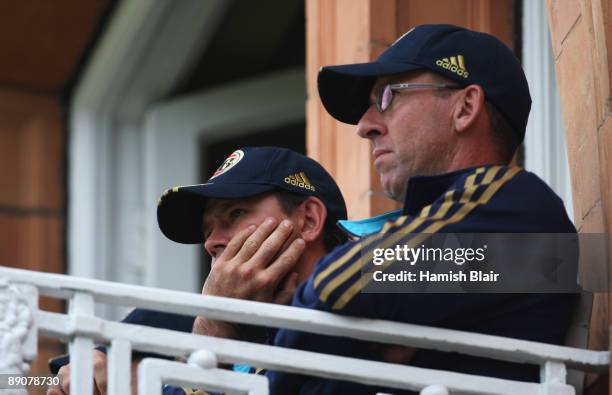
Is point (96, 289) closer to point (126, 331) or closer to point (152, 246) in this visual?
point (126, 331)

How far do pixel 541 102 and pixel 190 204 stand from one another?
64.8 inches

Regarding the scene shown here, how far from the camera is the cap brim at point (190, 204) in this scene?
4.71 m

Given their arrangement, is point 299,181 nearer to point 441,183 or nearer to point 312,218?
point 312,218

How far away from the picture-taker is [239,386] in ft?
13.0

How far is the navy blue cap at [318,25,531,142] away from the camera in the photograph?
447 cm

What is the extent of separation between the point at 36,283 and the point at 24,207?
4.96 metres

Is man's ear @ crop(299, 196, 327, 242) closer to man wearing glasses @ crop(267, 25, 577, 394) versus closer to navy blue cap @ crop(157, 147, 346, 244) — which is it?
navy blue cap @ crop(157, 147, 346, 244)

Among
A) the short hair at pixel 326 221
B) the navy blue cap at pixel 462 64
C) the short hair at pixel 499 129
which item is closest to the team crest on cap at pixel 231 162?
the short hair at pixel 326 221

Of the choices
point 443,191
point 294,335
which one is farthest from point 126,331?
point 443,191

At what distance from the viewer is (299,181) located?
15.9 ft

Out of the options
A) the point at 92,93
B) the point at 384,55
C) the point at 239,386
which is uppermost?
the point at 92,93

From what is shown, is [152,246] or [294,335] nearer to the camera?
[294,335]

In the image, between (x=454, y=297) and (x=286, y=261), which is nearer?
(x=454, y=297)

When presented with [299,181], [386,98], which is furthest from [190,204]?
[386,98]
